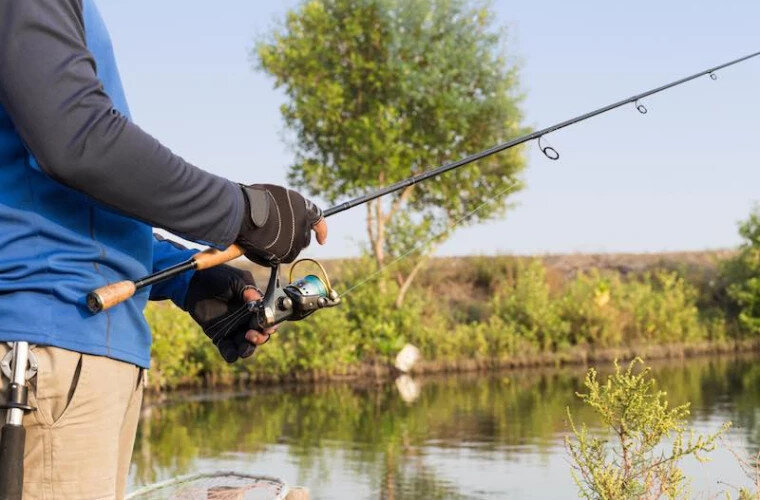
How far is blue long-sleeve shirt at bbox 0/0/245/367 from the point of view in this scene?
1.76 metres

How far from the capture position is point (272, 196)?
6.77 feet

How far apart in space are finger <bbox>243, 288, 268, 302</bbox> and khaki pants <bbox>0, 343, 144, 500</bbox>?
1.92 feet

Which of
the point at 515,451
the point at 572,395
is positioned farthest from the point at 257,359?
the point at 515,451

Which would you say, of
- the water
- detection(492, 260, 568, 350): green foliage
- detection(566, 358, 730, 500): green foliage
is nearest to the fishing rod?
detection(566, 358, 730, 500): green foliage

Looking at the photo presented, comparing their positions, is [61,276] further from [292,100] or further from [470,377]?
[292,100]

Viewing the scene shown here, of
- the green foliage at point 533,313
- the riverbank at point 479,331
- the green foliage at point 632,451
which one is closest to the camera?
the green foliage at point 632,451

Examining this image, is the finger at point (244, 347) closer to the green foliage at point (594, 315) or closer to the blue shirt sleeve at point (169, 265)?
the blue shirt sleeve at point (169, 265)

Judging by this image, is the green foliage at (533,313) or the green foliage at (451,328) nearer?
the green foliage at (451,328)

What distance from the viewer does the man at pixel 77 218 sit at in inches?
69.3

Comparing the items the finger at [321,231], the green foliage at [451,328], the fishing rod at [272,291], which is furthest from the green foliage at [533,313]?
the finger at [321,231]

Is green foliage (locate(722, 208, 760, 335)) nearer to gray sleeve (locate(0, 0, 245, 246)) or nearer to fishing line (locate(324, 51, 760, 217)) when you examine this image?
fishing line (locate(324, 51, 760, 217))

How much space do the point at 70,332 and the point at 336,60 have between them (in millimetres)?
21642

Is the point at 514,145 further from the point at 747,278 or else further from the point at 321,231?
the point at 747,278

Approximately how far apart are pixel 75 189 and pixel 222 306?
27.8 inches
